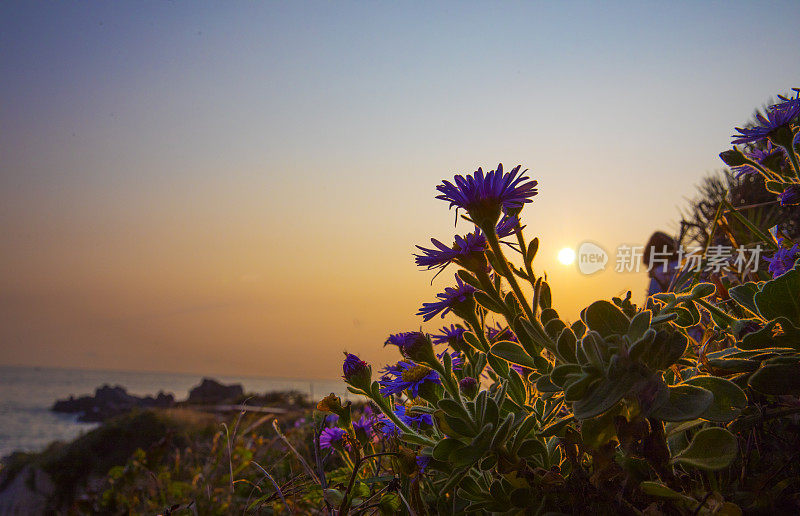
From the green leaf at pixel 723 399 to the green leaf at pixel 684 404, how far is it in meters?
0.04

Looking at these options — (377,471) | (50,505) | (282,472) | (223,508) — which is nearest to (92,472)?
(50,505)

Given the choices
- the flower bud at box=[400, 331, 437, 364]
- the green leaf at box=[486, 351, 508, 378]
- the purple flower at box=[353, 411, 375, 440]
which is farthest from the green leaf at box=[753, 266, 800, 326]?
the purple flower at box=[353, 411, 375, 440]

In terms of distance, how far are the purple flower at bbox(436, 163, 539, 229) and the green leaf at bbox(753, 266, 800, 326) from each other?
1.13ft

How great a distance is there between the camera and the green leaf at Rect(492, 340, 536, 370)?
81 cm

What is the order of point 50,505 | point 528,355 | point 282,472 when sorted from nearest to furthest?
point 528,355, point 282,472, point 50,505

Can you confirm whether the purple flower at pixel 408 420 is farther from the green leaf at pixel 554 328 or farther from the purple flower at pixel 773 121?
the purple flower at pixel 773 121

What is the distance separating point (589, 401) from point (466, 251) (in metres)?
0.35

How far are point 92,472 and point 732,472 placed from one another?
7131mm

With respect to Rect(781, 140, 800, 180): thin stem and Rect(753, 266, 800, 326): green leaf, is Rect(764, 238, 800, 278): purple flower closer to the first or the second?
Rect(781, 140, 800, 180): thin stem

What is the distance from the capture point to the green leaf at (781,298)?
0.71 m

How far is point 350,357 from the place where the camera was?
983 mm

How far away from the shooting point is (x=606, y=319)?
68cm

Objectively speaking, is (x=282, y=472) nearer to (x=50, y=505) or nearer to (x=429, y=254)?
(x=429, y=254)

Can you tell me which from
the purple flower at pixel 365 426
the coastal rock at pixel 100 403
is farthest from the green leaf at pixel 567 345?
the coastal rock at pixel 100 403
